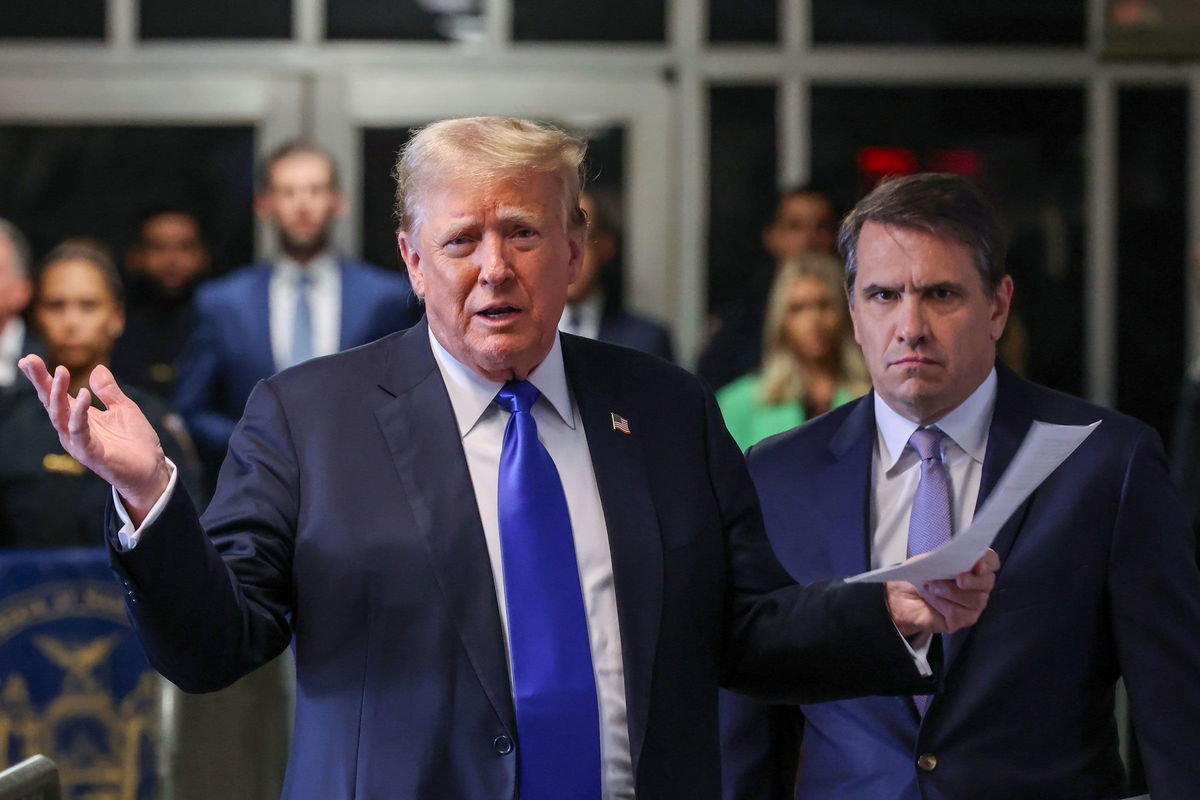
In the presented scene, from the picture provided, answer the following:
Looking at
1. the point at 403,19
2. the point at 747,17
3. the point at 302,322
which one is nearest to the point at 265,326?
the point at 302,322

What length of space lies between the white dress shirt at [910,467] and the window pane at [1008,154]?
5.16m

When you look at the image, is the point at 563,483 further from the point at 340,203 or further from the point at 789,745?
the point at 340,203

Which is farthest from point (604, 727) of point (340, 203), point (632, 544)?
point (340, 203)

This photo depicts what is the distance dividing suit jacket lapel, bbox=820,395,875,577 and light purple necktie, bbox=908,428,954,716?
80 mm

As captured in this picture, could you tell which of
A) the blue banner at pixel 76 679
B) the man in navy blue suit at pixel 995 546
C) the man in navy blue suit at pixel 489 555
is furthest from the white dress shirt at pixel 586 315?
the man in navy blue suit at pixel 489 555

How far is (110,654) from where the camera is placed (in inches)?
190

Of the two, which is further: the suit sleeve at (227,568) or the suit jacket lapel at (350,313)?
the suit jacket lapel at (350,313)

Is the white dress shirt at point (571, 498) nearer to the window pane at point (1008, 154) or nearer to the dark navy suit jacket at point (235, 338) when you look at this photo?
the dark navy suit jacket at point (235, 338)

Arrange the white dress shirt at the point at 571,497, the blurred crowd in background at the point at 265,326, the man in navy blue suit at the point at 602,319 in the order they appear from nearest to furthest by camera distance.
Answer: the white dress shirt at the point at 571,497
the blurred crowd in background at the point at 265,326
the man in navy blue suit at the point at 602,319

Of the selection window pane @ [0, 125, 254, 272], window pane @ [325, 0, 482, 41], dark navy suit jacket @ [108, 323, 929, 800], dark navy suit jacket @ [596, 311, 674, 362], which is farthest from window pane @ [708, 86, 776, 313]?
Result: dark navy suit jacket @ [108, 323, 929, 800]

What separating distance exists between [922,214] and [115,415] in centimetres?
140

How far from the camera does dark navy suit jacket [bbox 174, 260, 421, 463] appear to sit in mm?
6242

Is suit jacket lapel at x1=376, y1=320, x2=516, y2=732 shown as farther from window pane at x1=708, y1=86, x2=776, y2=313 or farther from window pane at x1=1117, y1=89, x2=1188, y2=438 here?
window pane at x1=1117, y1=89, x2=1188, y2=438

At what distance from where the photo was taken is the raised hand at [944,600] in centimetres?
247
